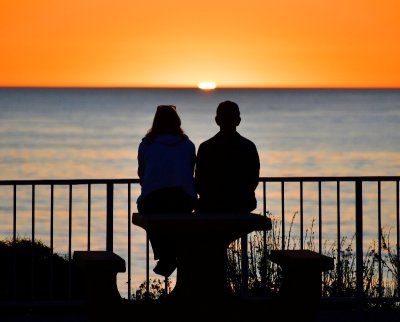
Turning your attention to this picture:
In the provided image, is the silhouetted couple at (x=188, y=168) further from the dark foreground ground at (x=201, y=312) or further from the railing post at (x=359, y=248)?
the railing post at (x=359, y=248)

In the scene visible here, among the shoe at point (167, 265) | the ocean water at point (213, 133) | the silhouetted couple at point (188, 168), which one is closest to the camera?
the silhouetted couple at point (188, 168)

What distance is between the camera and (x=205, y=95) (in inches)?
7515

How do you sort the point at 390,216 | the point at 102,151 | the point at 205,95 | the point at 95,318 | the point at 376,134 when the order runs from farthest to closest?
the point at 205,95 → the point at 376,134 → the point at 102,151 → the point at 390,216 → the point at 95,318

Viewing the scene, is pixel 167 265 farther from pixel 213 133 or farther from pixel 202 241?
pixel 213 133

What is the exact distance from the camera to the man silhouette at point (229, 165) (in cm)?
943

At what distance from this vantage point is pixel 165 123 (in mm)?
9414

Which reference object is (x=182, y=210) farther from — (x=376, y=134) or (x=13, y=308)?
(x=376, y=134)

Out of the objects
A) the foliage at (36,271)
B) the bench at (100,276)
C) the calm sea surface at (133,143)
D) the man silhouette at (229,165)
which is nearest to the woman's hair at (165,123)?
the man silhouette at (229,165)

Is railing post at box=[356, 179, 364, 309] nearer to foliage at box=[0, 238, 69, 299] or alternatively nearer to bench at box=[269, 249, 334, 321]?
bench at box=[269, 249, 334, 321]

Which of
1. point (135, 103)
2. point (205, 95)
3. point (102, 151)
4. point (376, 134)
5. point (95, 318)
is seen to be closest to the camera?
point (95, 318)

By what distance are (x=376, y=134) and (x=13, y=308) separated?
73881 mm

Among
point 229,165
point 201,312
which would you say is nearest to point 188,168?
point 229,165

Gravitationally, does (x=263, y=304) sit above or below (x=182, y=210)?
below

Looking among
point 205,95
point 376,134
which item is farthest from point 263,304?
point 205,95
